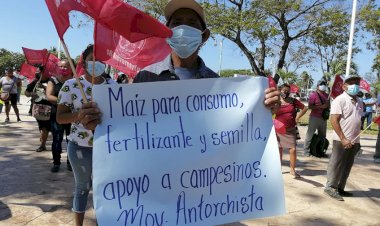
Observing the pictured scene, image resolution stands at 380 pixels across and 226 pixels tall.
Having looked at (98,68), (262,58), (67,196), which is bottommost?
(67,196)

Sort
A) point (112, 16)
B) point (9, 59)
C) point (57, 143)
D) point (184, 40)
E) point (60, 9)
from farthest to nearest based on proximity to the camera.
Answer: point (9, 59)
point (57, 143)
point (184, 40)
point (60, 9)
point (112, 16)

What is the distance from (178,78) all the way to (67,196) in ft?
10.5

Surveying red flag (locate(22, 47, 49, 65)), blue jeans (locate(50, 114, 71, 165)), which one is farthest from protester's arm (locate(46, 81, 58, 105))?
red flag (locate(22, 47, 49, 65))

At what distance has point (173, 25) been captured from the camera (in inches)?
100

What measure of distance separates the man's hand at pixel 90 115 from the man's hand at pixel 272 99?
95 centimetres

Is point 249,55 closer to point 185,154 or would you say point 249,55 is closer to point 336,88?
point 336,88

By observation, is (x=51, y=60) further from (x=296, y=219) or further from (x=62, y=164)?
(x=296, y=219)

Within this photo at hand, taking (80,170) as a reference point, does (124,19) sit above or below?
above

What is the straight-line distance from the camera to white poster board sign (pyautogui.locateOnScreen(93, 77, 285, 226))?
208 centimetres

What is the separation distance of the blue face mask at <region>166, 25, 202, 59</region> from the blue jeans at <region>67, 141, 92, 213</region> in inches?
51.4

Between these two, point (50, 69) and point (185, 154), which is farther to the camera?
point (50, 69)

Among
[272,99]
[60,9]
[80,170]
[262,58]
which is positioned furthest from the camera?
[262,58]

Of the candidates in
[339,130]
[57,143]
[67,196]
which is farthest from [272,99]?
[57,143]

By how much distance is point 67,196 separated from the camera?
16.3 ft
